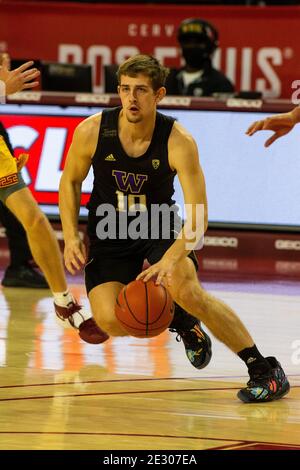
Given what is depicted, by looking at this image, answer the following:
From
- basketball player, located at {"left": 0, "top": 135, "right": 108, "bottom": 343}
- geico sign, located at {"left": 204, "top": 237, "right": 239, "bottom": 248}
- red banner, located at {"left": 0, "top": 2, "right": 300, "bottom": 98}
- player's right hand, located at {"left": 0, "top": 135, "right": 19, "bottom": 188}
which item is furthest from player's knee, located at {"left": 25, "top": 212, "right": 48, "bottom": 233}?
red banner, located at {"left": 0, "top": 2, "right": 300, "bottom": 98}

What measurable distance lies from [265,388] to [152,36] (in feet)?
28.5

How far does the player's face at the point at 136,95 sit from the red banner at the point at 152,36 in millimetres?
7253

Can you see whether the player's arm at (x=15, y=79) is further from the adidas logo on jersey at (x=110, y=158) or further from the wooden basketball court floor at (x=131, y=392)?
the wooden basketball court floor at (x=131, y=392)

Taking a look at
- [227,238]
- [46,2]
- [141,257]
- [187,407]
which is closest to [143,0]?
[46,2]

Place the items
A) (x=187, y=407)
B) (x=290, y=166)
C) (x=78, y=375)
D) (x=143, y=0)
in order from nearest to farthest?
(x=187, y=407)
(x=78, y=375)
(x=290, y=166)
(x=143, y=0)

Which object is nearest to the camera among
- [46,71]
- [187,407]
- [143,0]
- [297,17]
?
[187,407]

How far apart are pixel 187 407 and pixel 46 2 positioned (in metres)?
9.48

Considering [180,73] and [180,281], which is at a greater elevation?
[180,281]

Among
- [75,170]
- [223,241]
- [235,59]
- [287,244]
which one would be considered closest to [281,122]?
[75,170]

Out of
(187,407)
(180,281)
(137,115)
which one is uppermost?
(137,115)

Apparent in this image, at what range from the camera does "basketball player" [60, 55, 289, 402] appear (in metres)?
6.62

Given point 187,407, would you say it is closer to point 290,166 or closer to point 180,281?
point 180,281

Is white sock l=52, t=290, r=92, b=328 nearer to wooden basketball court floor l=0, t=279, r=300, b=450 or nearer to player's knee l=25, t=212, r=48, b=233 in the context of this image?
wooden basketball court floor l=0, t=279, r=300, b=450

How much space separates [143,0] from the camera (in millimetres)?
15633
